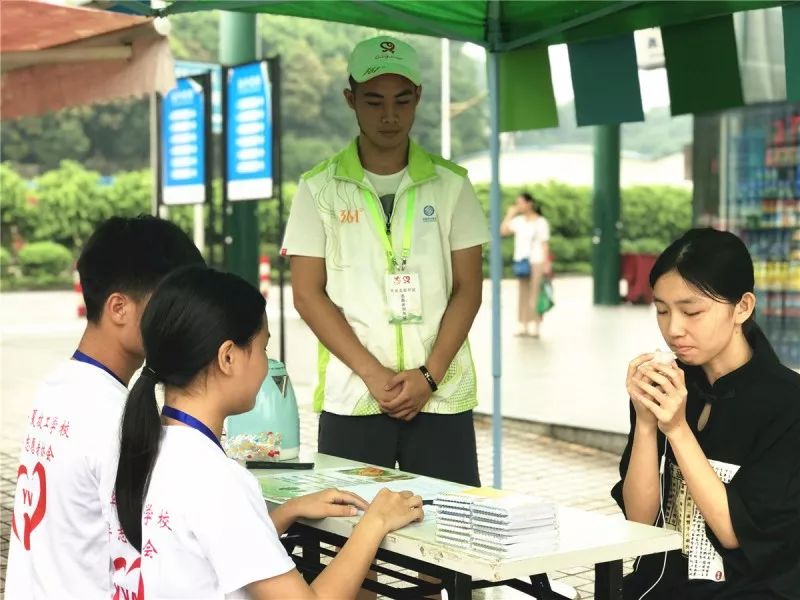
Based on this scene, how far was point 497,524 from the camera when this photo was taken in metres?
2.18

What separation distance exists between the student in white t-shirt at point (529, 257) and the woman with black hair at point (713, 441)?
12.0 metres

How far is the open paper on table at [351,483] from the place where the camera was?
9.05 feet

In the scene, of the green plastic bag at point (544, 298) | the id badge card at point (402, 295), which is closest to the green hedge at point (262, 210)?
the green plastic bag at point (544, 298)

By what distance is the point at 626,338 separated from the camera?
46.8 feet

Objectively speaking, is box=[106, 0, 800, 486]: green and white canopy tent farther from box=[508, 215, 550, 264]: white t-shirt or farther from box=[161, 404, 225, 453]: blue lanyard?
box=[508, 215, 550, 264]: white t-shirt

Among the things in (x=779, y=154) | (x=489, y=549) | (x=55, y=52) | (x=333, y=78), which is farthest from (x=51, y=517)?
(x=333, y=78)

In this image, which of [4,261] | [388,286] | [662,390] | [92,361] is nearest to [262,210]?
[4,261]

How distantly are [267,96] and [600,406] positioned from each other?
3275mm

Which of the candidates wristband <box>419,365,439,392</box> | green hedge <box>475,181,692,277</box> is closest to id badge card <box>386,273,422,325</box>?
wristband <box>419,365,439,392</box>

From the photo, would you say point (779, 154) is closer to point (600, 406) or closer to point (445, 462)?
point (600, 406)

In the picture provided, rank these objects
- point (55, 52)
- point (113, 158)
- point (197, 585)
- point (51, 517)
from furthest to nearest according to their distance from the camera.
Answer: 1. point (113, 158)
2. point (55, 52)
3. point (51, 517)
4. point (197, 585)

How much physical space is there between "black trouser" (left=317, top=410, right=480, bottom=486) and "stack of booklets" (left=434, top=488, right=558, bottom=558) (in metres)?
1.36

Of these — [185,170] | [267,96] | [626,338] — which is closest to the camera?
[267,96]

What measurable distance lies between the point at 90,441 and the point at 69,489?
11cm
